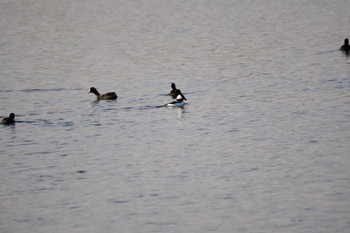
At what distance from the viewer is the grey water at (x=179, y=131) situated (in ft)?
71.5

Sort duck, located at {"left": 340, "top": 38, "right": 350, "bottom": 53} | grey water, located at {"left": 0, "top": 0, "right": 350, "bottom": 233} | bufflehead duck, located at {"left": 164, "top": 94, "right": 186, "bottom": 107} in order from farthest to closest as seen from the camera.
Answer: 1. duck, located at {"left": 340, "top": 38, "right": 350, "bottom": 53}
2. bufflehead duck, located at {"left": 164, "top": 94, "right": 186, "bottom": 107}
3. grey water, located at {"left": 0, "top": 0, "right": 350, "bottom": 233}

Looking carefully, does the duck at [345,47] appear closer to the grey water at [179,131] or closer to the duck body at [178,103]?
the grey water at [179,131]

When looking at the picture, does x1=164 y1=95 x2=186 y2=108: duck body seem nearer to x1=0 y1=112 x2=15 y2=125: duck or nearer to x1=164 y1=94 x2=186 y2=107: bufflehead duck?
x1=164 y1=94 x2=186 y2=107: bufflehead duck

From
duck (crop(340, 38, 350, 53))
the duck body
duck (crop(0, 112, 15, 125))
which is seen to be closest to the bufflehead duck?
the duck body

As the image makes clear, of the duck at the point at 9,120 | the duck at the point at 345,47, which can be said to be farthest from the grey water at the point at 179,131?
the duck at the point at 345,47

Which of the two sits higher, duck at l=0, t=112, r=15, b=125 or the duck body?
the duck body

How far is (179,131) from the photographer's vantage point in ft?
105

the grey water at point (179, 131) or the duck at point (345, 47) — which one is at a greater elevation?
the duck at point (345, 47)

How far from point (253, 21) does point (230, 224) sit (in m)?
48.6

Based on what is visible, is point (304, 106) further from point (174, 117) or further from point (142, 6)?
A: point (142, 6)

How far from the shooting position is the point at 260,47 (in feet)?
176

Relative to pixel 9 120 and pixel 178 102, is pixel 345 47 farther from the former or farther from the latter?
pixel 9 120

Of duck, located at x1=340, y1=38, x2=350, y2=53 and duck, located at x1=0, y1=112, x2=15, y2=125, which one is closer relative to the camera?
duck, located at x1=0, y1=112, x2=15, y2=125

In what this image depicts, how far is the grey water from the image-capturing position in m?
21.8
